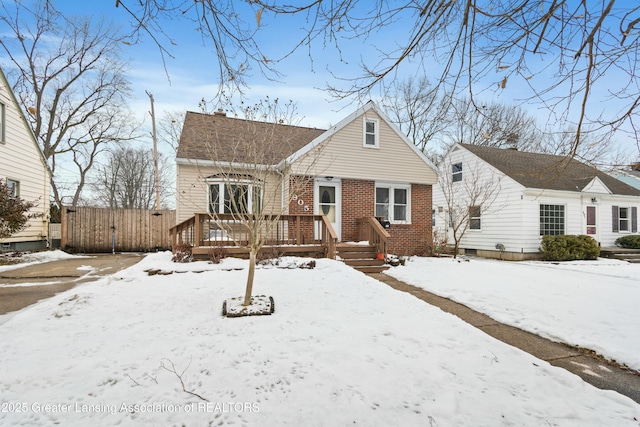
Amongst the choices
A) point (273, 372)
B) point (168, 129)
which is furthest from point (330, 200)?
point (168, 129)

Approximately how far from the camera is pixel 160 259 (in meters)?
7.46

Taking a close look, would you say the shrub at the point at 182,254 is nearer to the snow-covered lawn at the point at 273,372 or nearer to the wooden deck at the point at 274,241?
the wooden deck at the point at 274,241

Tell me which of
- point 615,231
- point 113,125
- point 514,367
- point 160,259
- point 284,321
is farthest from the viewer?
point 113,125

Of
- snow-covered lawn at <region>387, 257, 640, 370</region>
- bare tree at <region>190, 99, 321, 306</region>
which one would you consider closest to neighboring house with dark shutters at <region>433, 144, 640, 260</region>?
snow-covered lawn at <region>387, 257, 640, 370</region>

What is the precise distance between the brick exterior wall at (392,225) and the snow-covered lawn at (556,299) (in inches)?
82.9

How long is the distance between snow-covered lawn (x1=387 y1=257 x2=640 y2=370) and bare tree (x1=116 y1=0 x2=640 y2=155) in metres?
2.56

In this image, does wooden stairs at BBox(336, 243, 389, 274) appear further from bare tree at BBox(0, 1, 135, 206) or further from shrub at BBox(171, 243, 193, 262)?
bare tree at BBox(0, 1, 135, 206)

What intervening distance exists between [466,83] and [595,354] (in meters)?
3.36

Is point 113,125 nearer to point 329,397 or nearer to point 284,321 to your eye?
point 284,321

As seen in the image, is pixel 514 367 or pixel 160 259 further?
pixel 160 259

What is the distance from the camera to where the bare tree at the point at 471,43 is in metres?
2.66

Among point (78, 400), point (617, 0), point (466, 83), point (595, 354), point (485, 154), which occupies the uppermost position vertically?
point (485, 154)

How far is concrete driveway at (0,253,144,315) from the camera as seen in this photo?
15.2 feet

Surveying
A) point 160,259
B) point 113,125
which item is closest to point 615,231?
point 160,259
